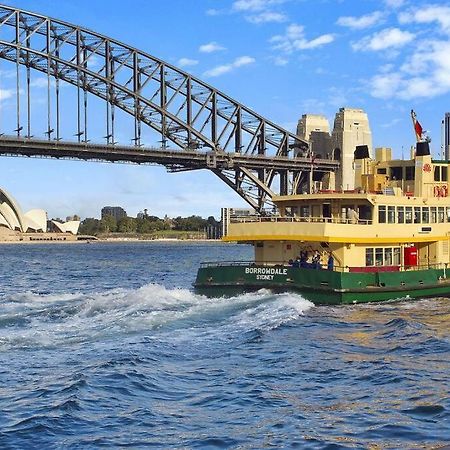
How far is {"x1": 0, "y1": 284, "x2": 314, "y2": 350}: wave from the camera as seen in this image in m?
24.2

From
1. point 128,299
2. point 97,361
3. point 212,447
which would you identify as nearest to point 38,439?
point 212,447

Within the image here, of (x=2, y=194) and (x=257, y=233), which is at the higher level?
(x=2, y=194)

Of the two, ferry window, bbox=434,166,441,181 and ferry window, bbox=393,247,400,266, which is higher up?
ferry window, bbox=434,166,441,181

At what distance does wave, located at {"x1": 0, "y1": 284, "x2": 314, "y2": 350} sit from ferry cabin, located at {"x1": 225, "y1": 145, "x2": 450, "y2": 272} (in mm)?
2704

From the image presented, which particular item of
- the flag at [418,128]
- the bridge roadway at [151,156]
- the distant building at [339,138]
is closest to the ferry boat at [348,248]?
the flag at [418,128]

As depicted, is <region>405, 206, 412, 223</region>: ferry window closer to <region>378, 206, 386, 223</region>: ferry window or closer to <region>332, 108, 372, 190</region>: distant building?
<region>378, 206, 386, 223</region>: ferry window

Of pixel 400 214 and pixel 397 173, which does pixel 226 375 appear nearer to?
pixel 400 214

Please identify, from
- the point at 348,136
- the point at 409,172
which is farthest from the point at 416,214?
the point at 348,136

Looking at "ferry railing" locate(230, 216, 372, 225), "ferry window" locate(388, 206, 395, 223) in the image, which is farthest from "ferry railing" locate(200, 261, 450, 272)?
"ferry window" locate(388, 206, 395, 223)

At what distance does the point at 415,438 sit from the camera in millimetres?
14242

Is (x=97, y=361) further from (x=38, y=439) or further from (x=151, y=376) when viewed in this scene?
(x=38, y=439)

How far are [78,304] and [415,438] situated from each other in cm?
1997

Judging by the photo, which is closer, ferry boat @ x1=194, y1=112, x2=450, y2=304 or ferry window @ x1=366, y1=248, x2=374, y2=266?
ferry boat @ x1=194, y1=112, x2=450, y2=304

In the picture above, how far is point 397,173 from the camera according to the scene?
38.8 meters
